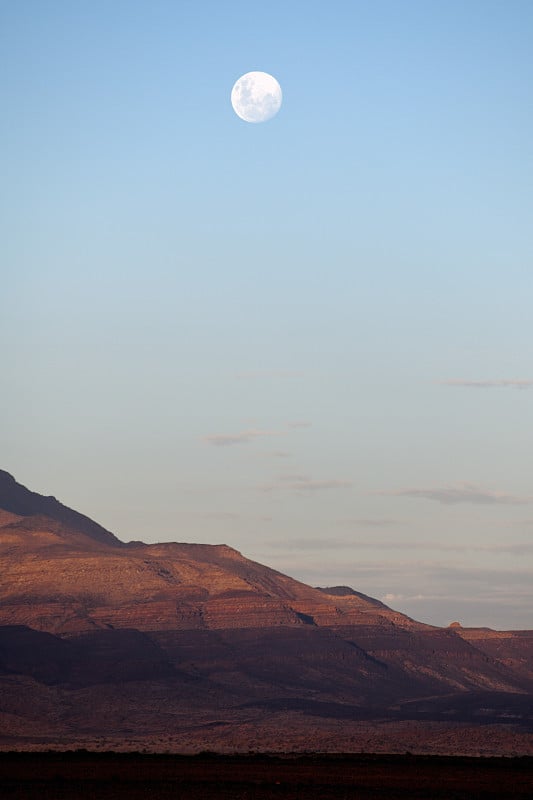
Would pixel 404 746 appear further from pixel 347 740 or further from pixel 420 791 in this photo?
pixel 420 791

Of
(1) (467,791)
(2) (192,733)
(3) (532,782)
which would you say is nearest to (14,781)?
(1) (467,791)

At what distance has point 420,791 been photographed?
228 feet

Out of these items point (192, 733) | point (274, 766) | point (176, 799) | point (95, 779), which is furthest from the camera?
point (192, 733)

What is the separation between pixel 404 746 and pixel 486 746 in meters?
9.84

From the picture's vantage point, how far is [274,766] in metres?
87.8

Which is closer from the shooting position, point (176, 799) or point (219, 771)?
point (176, 799)

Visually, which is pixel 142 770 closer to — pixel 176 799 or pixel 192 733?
pixel 176 799

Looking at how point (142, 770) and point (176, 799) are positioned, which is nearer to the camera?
point (176, 799)

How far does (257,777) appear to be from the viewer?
77312mm

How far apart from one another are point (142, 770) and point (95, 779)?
7879mm

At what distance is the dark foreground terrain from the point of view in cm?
6650

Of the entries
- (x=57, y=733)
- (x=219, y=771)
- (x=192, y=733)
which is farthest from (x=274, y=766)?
(x=57, y=733)

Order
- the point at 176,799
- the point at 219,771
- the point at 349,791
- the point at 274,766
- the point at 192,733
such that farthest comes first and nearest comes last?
the point at 192,733
the point at 274,766
the point at 219,771
the point at 349,791
the point at 176,799

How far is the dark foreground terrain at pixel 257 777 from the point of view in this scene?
66.5 m
